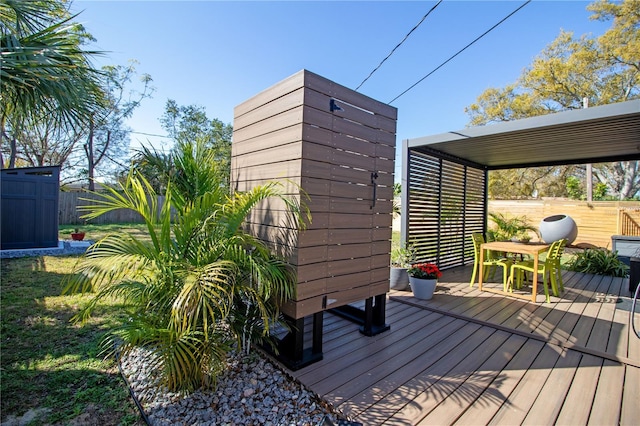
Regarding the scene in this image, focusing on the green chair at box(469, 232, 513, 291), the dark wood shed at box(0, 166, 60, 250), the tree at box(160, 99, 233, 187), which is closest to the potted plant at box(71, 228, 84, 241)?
the dark wood shed at box(0, 166, 60, 250)

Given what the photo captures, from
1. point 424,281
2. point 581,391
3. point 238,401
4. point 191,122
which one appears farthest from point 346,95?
point 191,122

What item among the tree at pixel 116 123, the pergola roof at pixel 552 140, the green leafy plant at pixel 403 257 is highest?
the tree at pixel 116 123

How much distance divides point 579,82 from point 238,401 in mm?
17263

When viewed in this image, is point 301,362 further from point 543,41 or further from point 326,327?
point 543,41

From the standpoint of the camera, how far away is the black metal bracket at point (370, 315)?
2988 millimetres

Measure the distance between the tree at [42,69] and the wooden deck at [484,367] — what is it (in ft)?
10.9

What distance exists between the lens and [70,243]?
27.2 feet

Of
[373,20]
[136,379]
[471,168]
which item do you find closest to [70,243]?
[136,379]

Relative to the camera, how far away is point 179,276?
184 centimetres

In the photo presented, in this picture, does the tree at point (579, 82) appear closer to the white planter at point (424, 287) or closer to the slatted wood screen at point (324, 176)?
the white planter at point (424, 287)

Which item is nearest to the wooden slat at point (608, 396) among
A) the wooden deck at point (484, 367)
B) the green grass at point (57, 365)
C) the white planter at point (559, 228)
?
the wooden deck at point (484, 367)

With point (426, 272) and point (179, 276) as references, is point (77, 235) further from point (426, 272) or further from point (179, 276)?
point (426, 272)

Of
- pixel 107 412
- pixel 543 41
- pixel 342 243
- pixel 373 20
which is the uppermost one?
pixel 543 41

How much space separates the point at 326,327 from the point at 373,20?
19.0 ft
